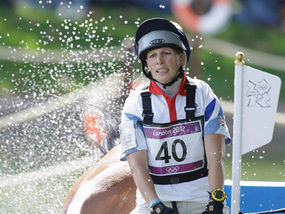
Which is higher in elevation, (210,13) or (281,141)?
(210,13)

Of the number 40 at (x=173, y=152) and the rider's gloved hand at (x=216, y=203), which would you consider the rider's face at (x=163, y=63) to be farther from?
the rider's gloved hand at (x=216, y=203)

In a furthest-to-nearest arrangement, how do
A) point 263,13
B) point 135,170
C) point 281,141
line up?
point 263,13 < point 281,141 < point 135,170

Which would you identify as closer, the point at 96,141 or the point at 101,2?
the point at 96,141

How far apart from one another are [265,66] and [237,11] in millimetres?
2027

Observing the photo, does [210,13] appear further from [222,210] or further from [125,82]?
[222,210]

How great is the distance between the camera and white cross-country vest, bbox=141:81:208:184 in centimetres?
267

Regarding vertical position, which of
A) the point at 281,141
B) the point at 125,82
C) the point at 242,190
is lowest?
the point at 281,141

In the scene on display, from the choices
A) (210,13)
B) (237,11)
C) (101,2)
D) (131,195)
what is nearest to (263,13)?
(237,11)

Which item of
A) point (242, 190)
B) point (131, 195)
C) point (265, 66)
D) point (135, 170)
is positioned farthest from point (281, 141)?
point (135, 170)

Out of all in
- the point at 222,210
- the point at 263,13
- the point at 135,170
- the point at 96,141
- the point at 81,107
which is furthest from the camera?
the point at 263,13

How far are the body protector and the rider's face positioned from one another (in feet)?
0.07

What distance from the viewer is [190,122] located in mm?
2668

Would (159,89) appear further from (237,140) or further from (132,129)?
(237,140)

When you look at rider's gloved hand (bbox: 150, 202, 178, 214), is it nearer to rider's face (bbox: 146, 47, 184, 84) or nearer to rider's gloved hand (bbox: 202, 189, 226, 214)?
rider's gloved hand (bbox: 202, 189, 226, 214)
